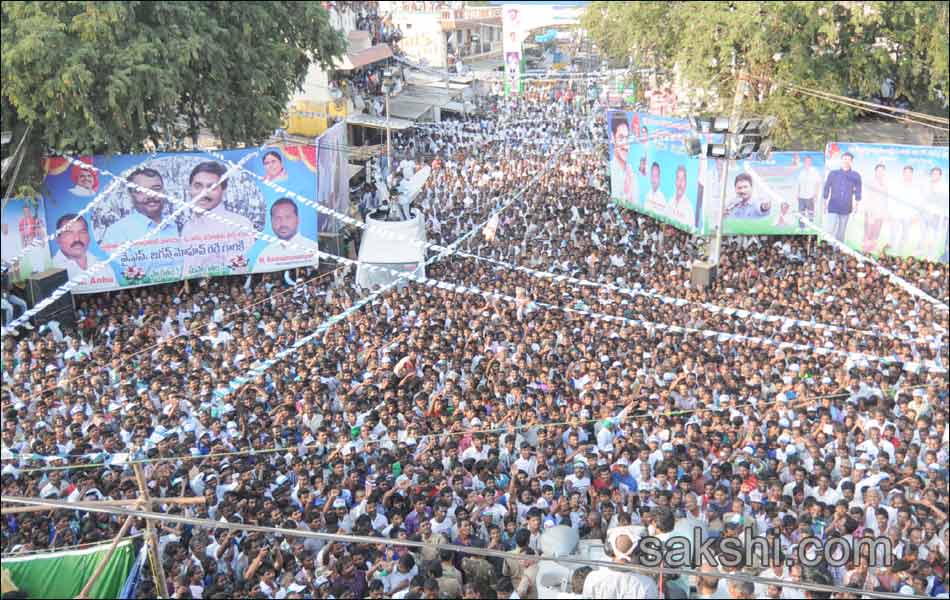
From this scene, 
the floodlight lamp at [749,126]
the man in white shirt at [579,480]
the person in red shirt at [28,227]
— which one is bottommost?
the man in white shirt at [579,480]

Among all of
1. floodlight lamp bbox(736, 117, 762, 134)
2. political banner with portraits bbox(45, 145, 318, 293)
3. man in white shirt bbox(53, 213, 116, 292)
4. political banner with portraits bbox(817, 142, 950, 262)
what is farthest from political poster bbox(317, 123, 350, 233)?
political banner with portraits bbox(817, 142, 950, 262)

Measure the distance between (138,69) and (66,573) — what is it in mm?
9700

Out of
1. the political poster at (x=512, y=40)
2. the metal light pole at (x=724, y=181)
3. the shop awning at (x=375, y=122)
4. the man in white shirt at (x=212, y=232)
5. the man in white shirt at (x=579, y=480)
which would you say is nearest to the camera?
the man in white shirt at (x=579, y=480)

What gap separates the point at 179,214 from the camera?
47.1 feet

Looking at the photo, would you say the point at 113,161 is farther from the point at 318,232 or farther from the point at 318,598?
the point at 318,598

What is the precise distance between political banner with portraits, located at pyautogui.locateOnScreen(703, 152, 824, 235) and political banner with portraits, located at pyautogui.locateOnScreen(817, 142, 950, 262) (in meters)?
0.26

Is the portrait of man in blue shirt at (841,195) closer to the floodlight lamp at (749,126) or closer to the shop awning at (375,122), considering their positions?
the floodlight lamp at (749,126)

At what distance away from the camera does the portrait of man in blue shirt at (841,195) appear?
1588cm

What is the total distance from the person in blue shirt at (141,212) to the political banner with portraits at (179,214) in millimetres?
15

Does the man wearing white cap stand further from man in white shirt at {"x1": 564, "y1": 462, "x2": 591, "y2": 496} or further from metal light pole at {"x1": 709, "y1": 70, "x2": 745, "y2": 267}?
metal light pole at {"x1": 709, "y1": 70, "x2": 745, "y2": 267}

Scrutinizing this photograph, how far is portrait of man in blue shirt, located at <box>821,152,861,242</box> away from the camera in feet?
52.1

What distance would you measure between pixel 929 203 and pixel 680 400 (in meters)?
8.59

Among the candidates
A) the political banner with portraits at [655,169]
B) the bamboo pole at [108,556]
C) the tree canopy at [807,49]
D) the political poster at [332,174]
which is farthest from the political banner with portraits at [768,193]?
the bamboo pole at [108,556]

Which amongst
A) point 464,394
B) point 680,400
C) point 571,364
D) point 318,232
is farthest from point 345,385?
point 318,232
